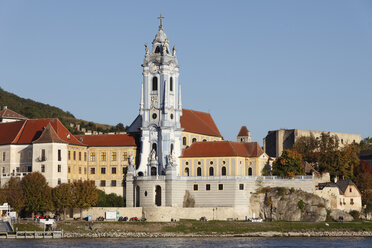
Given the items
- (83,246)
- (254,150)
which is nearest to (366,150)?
(254,150)

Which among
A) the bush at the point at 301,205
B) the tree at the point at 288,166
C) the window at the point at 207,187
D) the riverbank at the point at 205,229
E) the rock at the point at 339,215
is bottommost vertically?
the riverbank at the point at 205,229

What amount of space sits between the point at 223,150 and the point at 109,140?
16.1 m

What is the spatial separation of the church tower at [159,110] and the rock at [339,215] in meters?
20.5

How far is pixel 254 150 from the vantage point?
104875mm

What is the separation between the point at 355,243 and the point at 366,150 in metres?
63.5

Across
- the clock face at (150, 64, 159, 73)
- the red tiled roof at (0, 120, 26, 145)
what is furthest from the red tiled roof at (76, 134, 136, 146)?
the clock face at (150, 64, 159, 73)

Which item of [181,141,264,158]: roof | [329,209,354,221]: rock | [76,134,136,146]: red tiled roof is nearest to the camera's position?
[329,209,354,221]: rock

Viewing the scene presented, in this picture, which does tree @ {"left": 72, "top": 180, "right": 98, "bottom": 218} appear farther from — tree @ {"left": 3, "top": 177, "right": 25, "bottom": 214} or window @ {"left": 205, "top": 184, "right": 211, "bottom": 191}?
window @ {"left": 205, "top": 184, "right": 211, "bottom": 191}

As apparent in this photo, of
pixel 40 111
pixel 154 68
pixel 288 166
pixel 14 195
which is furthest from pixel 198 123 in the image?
pixel 40 111

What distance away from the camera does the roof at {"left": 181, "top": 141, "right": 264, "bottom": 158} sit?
10325 cm

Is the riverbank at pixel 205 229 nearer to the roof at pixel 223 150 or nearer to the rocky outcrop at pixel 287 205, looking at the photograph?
the rocky outcrop at pixel 287 205

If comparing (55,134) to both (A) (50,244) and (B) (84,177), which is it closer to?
(B) (84,177)

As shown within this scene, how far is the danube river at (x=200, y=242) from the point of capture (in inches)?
3145

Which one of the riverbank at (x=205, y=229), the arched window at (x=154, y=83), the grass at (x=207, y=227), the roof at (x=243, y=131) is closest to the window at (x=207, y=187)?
the grass at (x=207, y=227)
